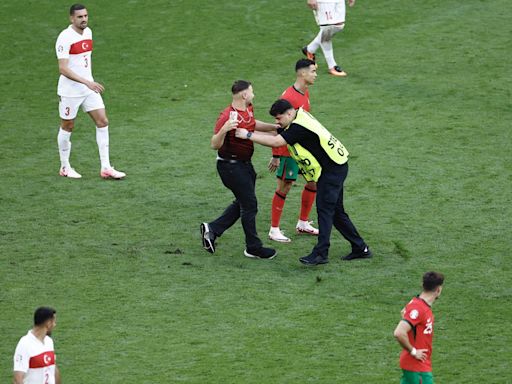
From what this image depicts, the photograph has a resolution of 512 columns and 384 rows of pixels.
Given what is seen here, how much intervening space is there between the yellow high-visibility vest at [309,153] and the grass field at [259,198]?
111 centimetres

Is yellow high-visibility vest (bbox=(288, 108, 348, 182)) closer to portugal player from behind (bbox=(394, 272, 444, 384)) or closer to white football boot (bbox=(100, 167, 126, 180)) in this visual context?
portugal player from behind (bbox=(394, 272, 444, 384))

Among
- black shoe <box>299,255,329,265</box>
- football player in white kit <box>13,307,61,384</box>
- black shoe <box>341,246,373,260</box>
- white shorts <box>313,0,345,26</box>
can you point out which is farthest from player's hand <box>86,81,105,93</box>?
football player in white kit <box>13,307,61,384</box>

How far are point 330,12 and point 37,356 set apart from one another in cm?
1129

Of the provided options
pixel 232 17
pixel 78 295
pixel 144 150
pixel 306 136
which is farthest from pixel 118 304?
pixel 232 17

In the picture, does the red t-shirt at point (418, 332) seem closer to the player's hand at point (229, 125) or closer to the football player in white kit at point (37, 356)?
the football player in white kit at point (37, 356)

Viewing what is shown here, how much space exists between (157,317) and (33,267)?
1.91 meters

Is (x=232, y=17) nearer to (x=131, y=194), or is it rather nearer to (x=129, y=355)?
(x=131, y=194)

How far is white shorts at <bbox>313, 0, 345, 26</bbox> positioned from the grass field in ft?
3.43

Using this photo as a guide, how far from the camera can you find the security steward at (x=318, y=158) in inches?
442

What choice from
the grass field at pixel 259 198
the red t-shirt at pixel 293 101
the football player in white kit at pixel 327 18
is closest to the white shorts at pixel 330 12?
the football player in white kit at pixel 327 18

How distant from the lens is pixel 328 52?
18.2 meters

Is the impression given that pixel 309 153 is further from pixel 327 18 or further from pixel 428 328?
pixel 327 18

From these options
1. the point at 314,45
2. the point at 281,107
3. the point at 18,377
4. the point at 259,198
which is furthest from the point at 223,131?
the point at 314,45

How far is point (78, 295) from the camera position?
10.8 metres
